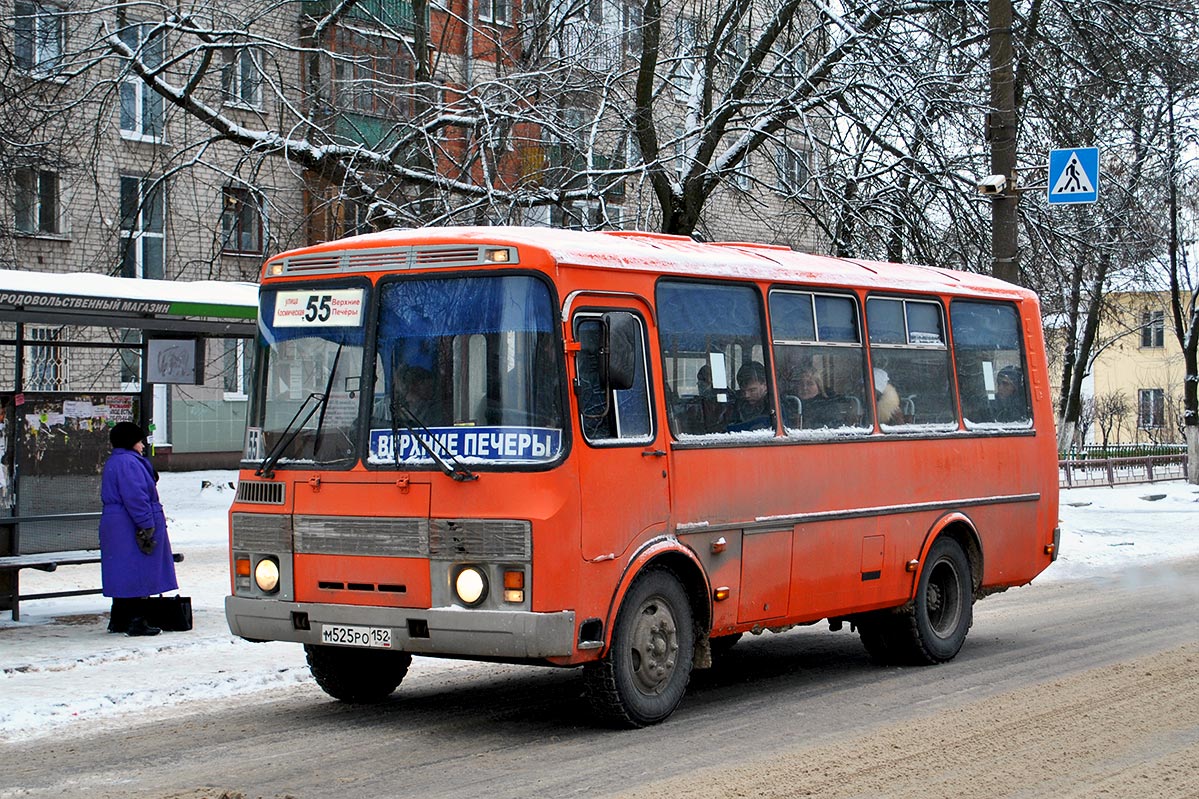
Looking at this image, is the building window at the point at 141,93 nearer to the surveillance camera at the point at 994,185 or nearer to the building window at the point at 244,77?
the building window at the point at 244,77

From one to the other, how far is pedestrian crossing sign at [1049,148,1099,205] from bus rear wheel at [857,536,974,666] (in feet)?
19.4

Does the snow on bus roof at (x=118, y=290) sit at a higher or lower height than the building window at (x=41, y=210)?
lower

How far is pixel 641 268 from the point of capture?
9.22 m

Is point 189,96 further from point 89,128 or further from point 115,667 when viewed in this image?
point 115,667

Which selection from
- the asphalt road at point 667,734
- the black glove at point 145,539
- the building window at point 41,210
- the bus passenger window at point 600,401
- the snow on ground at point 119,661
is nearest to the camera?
the asphalt road at point 667,734

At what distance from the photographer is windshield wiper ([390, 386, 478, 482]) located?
27.7ft

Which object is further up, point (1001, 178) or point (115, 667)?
point (1001, 178)

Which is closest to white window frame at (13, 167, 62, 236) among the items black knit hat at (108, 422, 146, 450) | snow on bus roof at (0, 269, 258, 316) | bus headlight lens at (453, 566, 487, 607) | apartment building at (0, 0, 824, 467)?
apartment building at (0, 0, 824, 467)

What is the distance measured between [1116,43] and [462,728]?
1386 centimetres

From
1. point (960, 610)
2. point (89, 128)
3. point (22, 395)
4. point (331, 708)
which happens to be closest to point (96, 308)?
point (22, 395)

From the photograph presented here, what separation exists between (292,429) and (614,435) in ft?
6.03

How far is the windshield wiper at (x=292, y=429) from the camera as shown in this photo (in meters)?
9.03

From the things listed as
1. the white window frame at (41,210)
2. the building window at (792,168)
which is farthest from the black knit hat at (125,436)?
the white window frame at (41,210)

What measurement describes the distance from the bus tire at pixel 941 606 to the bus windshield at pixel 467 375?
4325 millimetres
